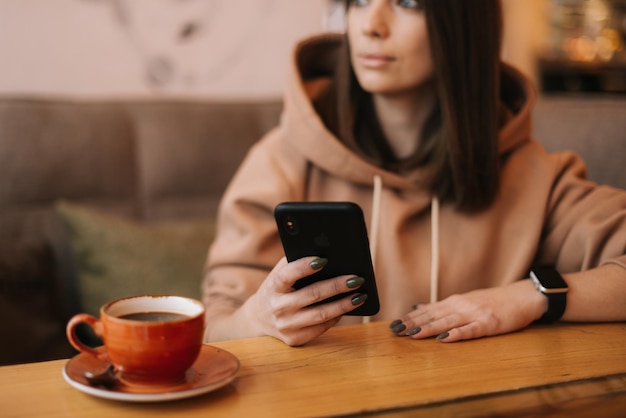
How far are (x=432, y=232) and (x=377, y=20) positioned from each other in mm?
398

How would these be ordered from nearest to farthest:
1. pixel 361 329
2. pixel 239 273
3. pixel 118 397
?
1. pixel 118 397
2. pixel 361 329
3. pixel 239 273

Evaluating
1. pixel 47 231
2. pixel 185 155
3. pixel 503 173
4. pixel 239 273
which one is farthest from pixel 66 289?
pixel 503 173

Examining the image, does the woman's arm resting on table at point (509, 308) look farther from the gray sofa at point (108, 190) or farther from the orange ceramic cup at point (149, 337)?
the gray sofa at point (108, 190)

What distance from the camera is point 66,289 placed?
1815mm

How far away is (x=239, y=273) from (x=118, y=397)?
Answer: 2.06 ft

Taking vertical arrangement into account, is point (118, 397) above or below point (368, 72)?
below

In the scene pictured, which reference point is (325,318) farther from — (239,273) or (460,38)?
(460,38)

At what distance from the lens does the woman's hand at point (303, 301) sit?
0.92 meters

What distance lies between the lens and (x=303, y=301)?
0.94 meters

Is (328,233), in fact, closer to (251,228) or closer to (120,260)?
(251,228)

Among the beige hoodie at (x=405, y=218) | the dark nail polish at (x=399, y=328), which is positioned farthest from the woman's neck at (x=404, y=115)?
the dark nail polish at (x=399, y=328)

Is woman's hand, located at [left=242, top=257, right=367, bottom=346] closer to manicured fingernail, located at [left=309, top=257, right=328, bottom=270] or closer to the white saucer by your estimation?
manicured fingernail, located at [left=309, top=257, right=328, bottom=270]

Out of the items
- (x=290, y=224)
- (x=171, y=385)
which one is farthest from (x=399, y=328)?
(x=171, y=385)

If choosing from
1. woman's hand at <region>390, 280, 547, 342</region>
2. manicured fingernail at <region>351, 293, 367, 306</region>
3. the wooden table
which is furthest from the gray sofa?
manicured fingernail at <region>351, 293, 367, 306</region>
